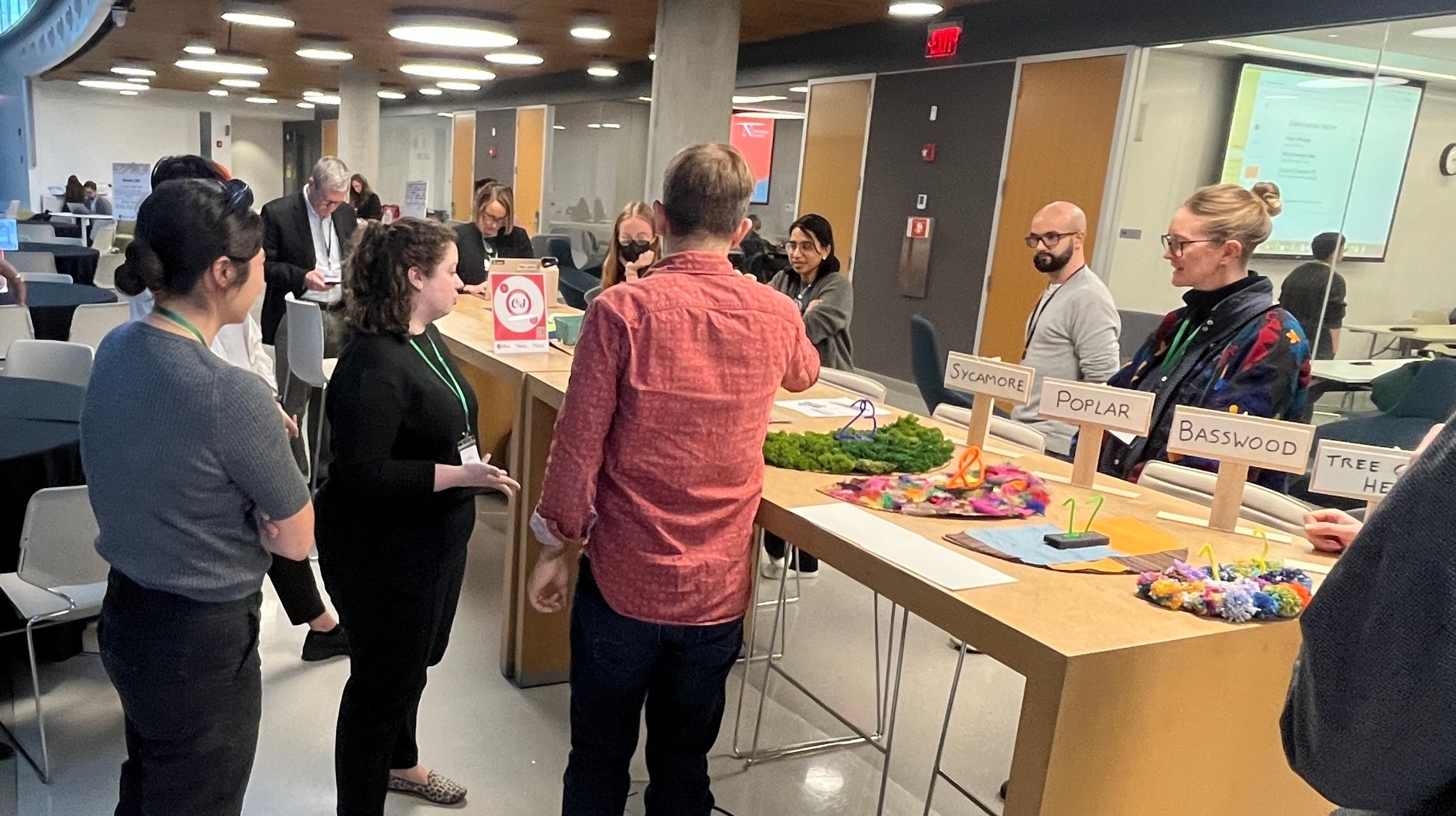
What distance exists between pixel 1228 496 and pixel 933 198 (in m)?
5.82

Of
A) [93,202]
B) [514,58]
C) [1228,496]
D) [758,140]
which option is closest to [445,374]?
[1228,496]

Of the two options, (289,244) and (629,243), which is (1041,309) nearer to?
(629,243)

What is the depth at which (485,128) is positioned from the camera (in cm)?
1394

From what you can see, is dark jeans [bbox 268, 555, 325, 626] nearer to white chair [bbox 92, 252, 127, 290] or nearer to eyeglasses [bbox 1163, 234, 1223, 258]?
eyeglasses [bbox 1163, 234, 1223, 258]

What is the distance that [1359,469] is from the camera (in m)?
1.73

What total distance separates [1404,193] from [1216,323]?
377cm

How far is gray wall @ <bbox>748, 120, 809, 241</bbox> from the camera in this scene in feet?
47.1

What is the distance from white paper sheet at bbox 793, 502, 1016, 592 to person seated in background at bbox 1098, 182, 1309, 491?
883 mm

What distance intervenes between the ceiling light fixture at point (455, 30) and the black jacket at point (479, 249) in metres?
2.58

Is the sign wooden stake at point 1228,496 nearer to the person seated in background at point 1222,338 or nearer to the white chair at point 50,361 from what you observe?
the person seated in background at point 1222,338

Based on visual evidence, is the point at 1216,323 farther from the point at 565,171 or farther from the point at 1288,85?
the point at 565,171

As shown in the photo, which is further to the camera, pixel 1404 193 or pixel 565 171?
pixel 565 171

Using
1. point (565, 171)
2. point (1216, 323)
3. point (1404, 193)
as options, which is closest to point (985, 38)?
point (1404, 193)

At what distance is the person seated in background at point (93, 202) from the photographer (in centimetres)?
1326
